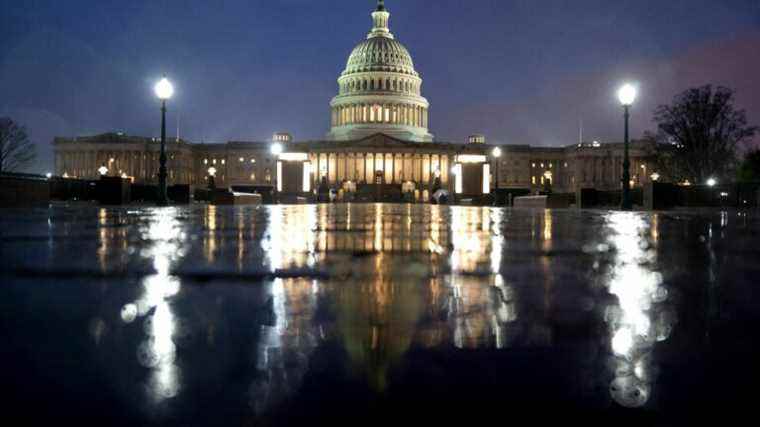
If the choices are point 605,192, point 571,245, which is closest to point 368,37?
point 605,192

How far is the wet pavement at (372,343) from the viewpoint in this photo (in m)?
2.08

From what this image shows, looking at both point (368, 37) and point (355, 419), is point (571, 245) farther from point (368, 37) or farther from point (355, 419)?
point (368, 37)

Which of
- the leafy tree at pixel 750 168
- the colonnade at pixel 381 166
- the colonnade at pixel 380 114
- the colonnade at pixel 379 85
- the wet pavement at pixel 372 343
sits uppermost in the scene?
the colonnade at pixel 379 85

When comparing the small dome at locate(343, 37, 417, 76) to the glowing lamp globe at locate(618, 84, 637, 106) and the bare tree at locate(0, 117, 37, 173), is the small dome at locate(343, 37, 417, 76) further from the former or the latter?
the glowing lamp globe at locate(618, 84, 637, 106)

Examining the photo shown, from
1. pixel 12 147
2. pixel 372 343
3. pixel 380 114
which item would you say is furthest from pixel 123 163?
pixel 372 343

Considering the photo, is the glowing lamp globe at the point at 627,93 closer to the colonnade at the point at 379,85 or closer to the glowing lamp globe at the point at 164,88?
the glowing lamp globe at the point at 164,88

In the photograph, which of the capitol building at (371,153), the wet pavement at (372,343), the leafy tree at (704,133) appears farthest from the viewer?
the capitol building at (371,153)

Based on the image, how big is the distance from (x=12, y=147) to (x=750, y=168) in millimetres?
97496

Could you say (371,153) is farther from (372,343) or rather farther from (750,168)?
(372,343)

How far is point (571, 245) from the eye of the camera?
836cm

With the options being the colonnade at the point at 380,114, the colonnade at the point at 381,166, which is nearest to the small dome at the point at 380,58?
the colonnade at the point at 380,114

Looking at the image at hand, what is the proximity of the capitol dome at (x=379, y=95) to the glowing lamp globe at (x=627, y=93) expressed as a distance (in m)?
113

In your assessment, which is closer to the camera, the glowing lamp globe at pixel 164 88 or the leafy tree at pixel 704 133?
the glowing lamp globe at pixel 164 88

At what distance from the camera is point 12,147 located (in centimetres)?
9919
